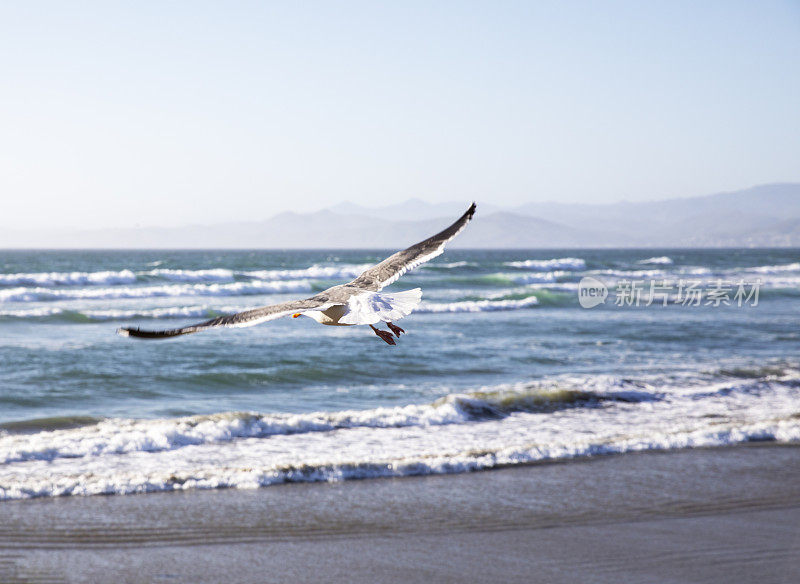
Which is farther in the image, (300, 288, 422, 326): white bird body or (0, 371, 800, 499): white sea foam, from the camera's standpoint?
(0, 371, 800, 499): white sea foam

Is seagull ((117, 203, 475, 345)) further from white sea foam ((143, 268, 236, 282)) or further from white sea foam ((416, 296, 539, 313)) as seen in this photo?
white sea foam ((143, 268, 236, 282))

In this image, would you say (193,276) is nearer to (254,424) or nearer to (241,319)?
(254,424)

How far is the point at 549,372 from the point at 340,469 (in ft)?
24.5

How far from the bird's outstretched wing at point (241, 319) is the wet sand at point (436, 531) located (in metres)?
2.73

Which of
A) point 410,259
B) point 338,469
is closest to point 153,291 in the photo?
point 338,469

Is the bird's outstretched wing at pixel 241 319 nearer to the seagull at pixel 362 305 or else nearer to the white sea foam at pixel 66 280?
the seagull at pixel 362 305

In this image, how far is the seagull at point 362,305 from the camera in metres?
3.90

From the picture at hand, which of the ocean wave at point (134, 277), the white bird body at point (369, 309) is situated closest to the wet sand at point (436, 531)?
the white bird body at point (369, 309)

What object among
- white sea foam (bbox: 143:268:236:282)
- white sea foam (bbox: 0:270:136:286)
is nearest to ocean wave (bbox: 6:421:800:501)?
white sea foam (bbox: 0:270:136:286)

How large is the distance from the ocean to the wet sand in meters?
0.61

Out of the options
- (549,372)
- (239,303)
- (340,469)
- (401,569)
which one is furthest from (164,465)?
(239,303)

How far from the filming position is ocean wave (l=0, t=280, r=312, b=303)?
102ft

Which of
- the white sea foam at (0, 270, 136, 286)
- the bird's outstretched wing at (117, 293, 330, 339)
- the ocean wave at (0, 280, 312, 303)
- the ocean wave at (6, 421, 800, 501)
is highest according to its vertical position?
the bird's outstretched wing at (117, 293, 330, 339)

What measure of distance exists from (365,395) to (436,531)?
6031 mm
